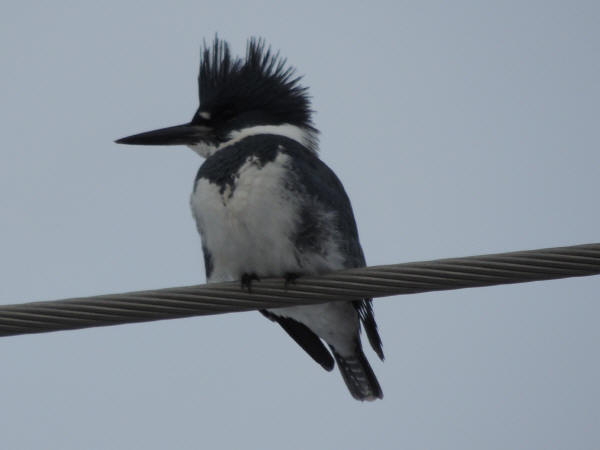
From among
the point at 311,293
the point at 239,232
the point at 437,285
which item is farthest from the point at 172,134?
the point at 437,285

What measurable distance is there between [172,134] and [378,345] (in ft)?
4.35

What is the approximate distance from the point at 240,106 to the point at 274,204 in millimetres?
1042

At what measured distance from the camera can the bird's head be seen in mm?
4270

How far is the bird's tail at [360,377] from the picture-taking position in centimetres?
402

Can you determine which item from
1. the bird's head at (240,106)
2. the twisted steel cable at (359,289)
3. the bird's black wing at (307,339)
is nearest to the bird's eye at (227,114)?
the bird's head at (240,106)

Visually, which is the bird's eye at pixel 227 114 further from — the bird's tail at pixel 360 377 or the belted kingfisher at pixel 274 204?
the bird's tail at pixel 360 377

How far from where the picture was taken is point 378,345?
3.74m

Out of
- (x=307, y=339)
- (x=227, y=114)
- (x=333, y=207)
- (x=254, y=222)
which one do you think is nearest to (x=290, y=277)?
(x=254, y=222)

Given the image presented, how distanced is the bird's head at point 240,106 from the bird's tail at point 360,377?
3.07 ft

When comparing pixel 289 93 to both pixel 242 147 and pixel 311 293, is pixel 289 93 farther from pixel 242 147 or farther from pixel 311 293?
pixel 311 293

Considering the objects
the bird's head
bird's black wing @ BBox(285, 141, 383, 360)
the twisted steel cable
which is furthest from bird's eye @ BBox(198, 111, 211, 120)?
the twisted steel cable

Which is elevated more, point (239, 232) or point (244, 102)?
point (244, 102)

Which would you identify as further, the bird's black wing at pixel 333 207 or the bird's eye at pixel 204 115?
the bird's eye at pixel 204 115

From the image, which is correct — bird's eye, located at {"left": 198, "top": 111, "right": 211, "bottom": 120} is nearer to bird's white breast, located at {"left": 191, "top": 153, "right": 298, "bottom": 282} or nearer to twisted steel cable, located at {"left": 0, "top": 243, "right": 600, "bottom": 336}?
bird's white breast, located at {"left": 191, "top": 153, "right": 298, "bottom": 282}
